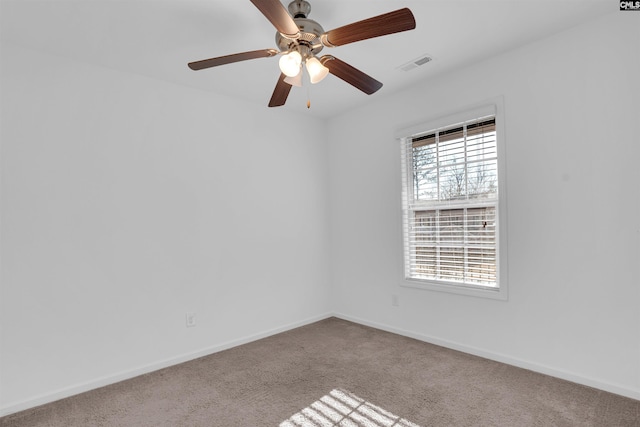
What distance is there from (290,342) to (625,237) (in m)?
2.83

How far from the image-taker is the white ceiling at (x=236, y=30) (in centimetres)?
210

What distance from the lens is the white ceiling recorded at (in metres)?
2.10

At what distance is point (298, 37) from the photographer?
1864mm

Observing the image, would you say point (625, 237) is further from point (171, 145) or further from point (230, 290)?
point (171, 145)

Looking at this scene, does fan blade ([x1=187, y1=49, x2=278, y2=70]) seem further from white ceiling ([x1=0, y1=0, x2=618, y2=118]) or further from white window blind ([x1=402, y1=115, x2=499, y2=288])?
white window blind ([x1=402, y1=115, x2=499, y2=288])

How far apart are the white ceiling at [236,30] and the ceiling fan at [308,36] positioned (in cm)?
25

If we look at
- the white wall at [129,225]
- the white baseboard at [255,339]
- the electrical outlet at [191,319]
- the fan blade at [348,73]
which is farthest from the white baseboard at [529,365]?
the fan blade at [348,73]

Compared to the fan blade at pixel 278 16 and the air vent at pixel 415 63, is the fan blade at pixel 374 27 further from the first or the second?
the air vent at pixel 415 63

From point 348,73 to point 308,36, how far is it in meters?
0.37

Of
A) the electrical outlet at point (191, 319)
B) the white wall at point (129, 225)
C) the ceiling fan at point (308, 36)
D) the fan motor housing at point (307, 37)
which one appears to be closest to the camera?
the ceiling fan at point (308, 36)

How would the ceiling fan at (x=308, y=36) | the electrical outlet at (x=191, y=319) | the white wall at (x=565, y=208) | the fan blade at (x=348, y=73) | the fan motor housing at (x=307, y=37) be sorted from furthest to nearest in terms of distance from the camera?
the electrical outlet at (x=191, y=319)
the white wall at (x=565, y=208)
the fan blade at (x=348, y=73)
the fan motor housing at (x=307, y=37)
the ceiling fan at (x=308, y=36)

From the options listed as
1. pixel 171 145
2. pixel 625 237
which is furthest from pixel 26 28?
pixel 625 237

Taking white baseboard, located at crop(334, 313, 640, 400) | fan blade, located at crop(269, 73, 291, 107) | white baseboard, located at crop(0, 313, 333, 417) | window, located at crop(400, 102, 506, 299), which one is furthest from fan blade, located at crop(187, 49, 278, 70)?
white baseboard, located at crop(334, 313, 640, 400)

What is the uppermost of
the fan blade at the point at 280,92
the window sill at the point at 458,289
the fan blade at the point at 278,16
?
the fan blade at the point at 278,16
